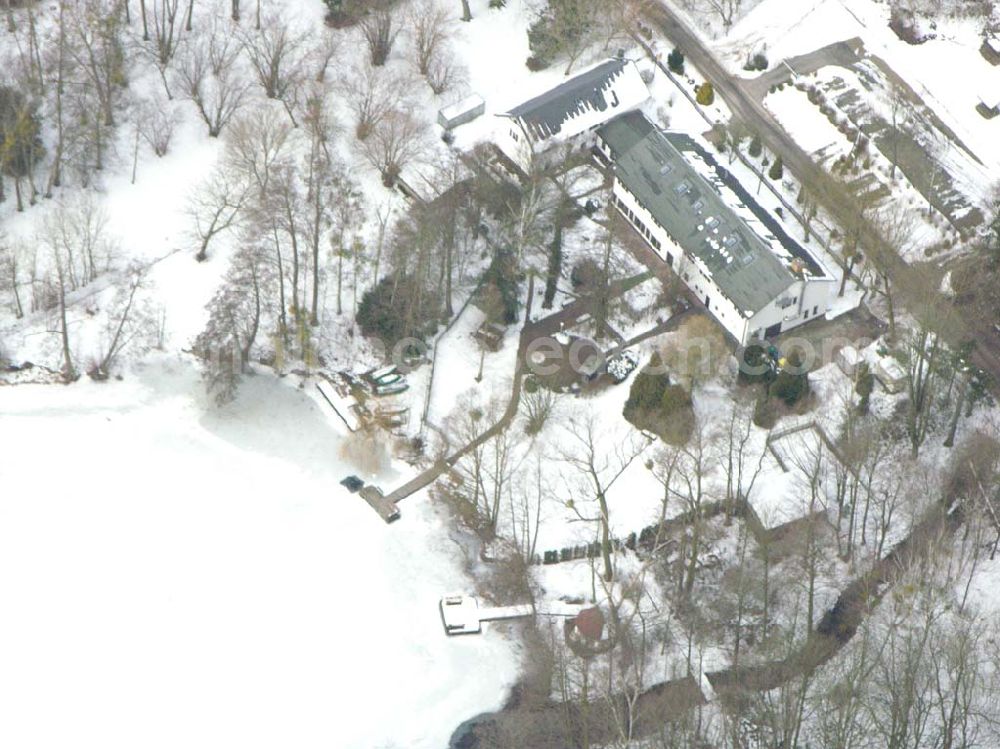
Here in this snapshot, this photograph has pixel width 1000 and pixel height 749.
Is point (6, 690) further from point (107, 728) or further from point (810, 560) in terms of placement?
point (810, 560)

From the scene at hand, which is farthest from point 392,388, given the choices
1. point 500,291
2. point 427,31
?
point 427,31

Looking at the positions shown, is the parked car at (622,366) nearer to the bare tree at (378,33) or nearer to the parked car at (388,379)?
Result: the parked car at (388,379)

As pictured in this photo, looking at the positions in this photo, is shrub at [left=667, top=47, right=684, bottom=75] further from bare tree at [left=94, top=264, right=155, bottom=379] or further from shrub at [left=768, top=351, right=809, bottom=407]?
bare tree at [left=94, top=264, right=155, bottom=379]

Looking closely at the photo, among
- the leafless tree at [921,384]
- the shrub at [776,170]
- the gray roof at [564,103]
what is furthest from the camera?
the shrub at [776,170]

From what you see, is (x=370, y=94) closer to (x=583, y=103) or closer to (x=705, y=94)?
(x=583, y=103)

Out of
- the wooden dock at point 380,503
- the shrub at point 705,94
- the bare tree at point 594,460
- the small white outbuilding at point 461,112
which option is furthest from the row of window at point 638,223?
the wooden dock at point 380,503

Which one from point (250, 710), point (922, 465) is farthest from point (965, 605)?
point (250, 710)
